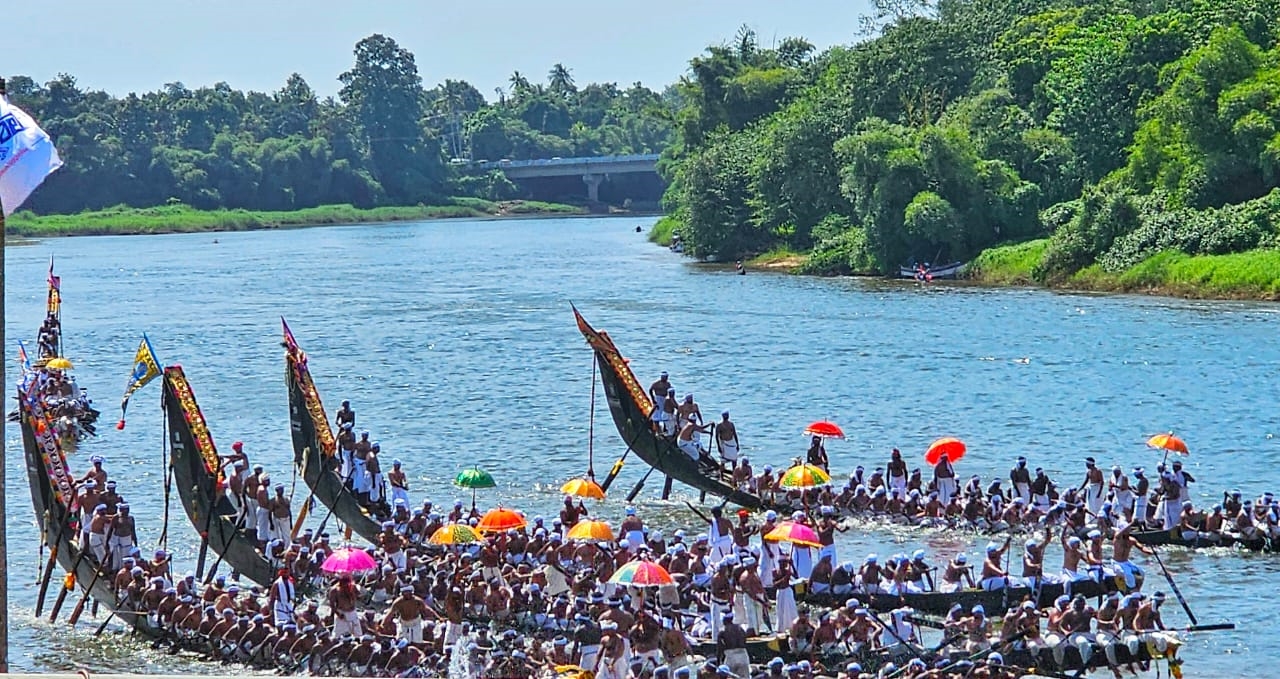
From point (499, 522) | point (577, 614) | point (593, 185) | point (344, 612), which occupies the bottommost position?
point (577, 614)

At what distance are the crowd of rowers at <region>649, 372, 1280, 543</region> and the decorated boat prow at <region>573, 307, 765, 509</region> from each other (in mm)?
166

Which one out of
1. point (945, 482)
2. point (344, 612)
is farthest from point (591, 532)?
point (945, 482)

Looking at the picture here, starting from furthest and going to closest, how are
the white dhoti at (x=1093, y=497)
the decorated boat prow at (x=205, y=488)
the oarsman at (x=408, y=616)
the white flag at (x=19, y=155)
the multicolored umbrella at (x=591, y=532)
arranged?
the white dhoti at (x=1093, y=497), the decorated boat prow at (x=205, y=488), the multicolored umbrella at (x=591, y=532), the oarsman at (x=408, y=616), the white flag at (x=19, y=155)

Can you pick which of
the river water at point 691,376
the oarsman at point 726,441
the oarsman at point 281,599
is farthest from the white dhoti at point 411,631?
the oarsman at point 726,441

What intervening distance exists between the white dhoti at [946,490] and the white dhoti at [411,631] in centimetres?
1053

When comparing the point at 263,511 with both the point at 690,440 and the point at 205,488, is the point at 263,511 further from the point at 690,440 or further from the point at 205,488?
the point at 690,440

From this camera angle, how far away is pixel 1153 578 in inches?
979

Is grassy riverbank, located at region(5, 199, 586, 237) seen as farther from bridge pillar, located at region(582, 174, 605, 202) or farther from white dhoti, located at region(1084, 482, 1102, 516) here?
white dhoti, located at region(1084, 482, 1102, 516)

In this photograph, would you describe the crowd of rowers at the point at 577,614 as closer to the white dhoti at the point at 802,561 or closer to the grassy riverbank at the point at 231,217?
the white dhoti at the point at 802,561

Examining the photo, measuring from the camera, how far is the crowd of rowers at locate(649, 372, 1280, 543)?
25.6m

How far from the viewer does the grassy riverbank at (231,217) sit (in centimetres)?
12431

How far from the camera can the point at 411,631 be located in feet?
65.0

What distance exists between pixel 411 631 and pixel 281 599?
7.36ft

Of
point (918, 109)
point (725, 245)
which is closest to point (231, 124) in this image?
point (725, 245)
